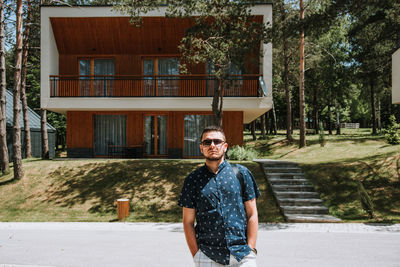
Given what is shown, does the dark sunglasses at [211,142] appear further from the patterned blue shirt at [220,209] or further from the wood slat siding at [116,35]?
the wood slat siding at [116,35]

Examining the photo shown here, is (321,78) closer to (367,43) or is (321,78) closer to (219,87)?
(367,43)

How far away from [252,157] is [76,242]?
413 inches

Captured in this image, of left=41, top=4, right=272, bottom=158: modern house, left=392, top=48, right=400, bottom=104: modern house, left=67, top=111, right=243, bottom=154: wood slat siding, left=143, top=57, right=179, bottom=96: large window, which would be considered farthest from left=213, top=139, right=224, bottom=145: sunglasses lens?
left=67, top=111, right=243, bottom=154: wood slat siding

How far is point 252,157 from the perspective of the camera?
55.2 ft

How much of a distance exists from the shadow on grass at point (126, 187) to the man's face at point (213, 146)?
8.17 meters

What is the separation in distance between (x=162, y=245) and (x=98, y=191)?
6.36 m

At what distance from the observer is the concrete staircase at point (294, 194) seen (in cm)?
1064

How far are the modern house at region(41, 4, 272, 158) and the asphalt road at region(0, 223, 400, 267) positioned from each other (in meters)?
8.75

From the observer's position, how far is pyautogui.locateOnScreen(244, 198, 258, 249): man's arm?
293cm

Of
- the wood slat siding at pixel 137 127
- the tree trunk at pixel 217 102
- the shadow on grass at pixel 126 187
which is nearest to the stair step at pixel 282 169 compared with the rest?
the tree trunk at pixel 217 102

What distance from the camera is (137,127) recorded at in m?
19.6

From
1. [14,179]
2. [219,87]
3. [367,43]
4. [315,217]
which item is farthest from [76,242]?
[367,43]

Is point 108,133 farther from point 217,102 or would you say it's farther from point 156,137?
point 217,102

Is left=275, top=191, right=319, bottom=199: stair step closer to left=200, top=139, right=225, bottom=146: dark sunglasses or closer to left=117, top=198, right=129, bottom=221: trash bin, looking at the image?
left=117, top=198, right=129, bottom=221: trash bin
